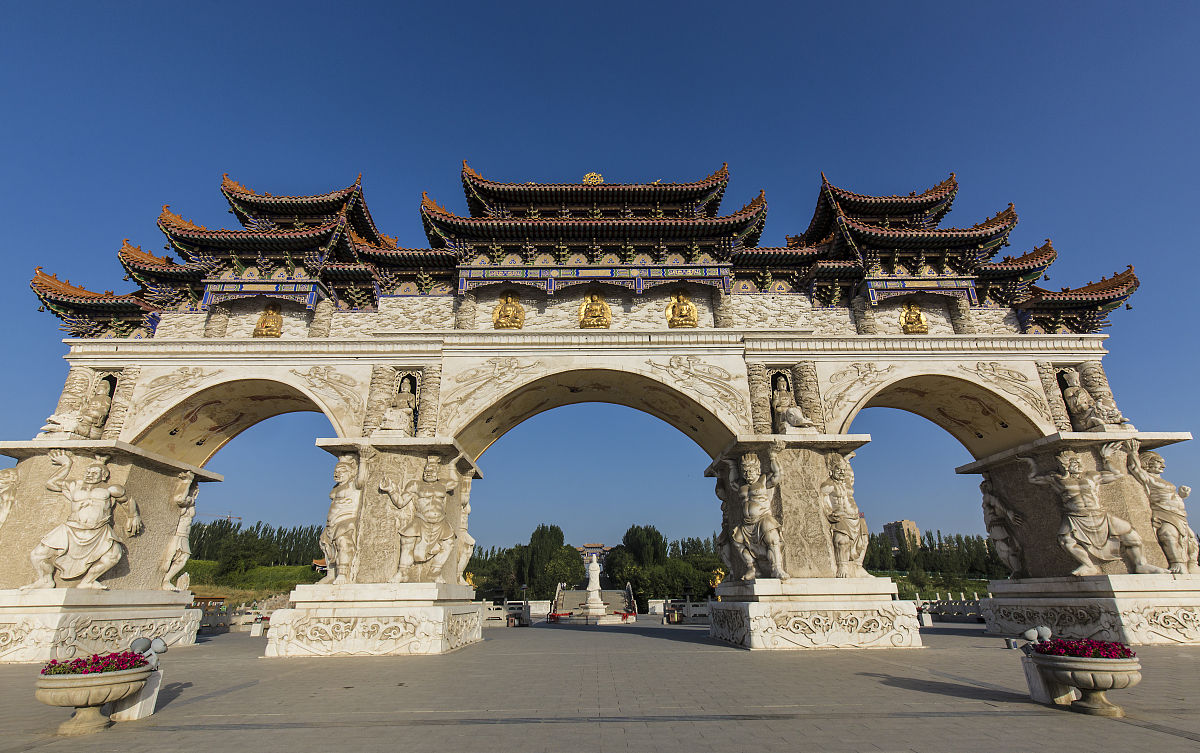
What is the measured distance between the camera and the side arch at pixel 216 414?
11969mm

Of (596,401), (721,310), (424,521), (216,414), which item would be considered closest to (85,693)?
(424,521)

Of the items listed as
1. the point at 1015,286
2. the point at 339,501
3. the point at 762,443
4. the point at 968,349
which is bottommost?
the point at 339,501

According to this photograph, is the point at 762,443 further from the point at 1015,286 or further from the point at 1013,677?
the point at 1015,286

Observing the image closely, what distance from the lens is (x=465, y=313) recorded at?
14070 millimetres

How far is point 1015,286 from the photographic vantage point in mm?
14898

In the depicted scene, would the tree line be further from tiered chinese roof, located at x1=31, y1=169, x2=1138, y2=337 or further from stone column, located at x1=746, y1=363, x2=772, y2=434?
stone column, located at x1=746, y1=363, x2=772, y2=434

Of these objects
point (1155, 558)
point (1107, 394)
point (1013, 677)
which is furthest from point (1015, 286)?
point (1013, 677)

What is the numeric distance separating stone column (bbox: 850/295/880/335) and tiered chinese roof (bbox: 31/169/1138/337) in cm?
33

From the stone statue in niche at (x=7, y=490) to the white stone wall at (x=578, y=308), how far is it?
10.3 meters

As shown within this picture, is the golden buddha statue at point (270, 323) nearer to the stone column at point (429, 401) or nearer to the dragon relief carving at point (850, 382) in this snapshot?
the stone column at point (429, 401)

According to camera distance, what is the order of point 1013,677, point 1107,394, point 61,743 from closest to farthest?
point 61,743 < point 1013,677 < point 1107,394

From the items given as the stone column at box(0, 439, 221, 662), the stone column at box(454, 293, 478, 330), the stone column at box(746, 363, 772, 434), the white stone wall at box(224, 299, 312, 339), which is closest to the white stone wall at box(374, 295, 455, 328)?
the stone column at box(454, 293, 478, 330)

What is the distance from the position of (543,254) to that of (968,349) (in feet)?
35.7

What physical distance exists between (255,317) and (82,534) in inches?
248
